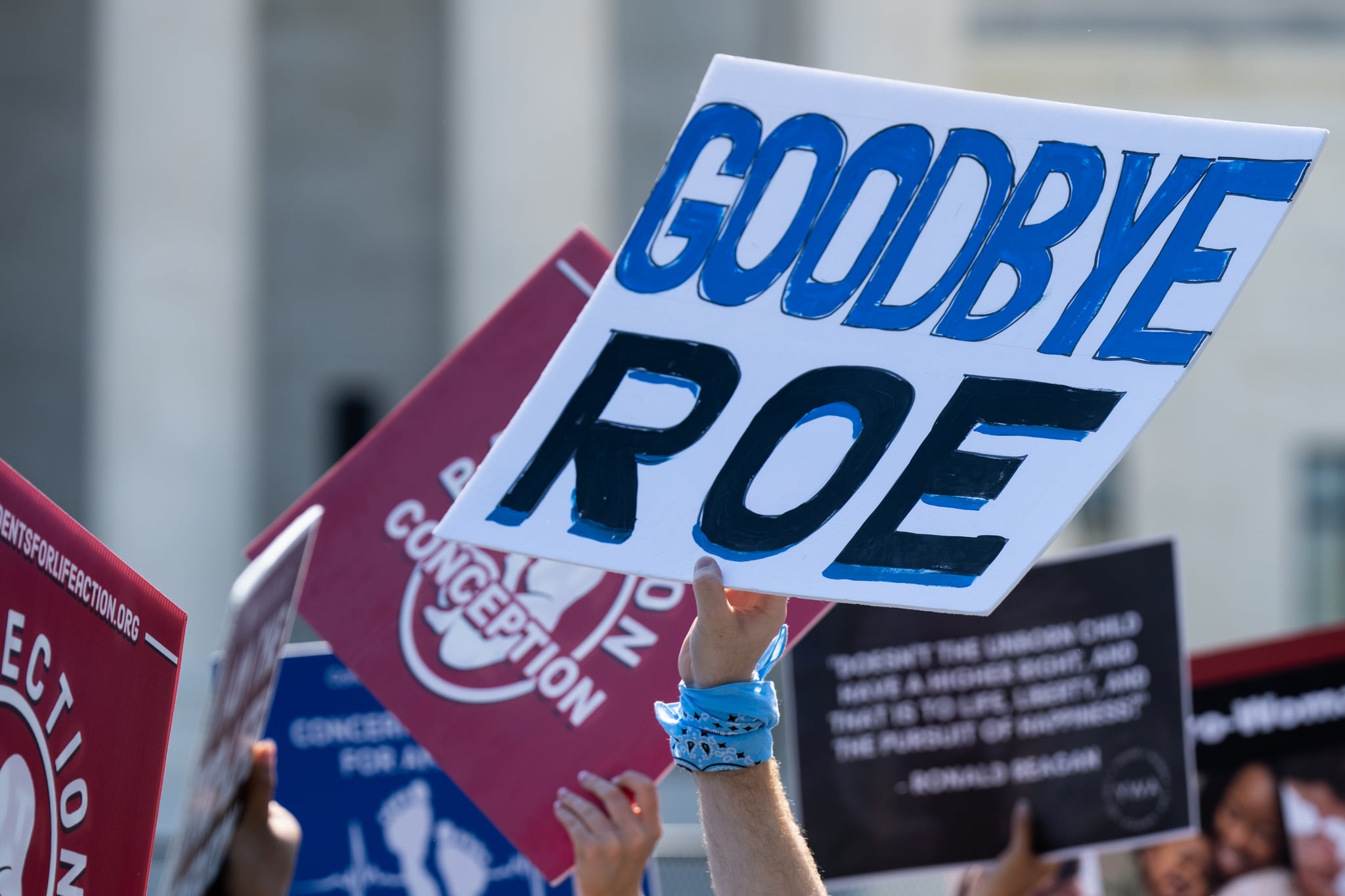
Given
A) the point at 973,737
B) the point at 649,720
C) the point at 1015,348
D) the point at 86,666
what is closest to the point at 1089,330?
the point at 1015,348

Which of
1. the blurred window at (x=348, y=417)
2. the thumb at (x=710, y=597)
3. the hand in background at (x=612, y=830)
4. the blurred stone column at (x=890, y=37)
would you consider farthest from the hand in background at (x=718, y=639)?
the blurred window at (x=348, y=417)

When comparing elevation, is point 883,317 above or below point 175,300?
below

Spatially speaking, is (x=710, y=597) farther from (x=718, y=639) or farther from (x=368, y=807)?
(x=368, y=807)

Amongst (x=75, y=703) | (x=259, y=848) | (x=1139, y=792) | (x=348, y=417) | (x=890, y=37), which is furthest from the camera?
(x=348, y=417)

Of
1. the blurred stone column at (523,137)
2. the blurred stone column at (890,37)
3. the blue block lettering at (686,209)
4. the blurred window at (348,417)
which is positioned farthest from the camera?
the blurred window at (348,417)

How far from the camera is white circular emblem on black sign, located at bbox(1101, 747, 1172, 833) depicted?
3.59 metres

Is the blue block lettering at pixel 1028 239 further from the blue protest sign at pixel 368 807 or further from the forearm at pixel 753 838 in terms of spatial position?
the blue protest sign at pixel 368 807

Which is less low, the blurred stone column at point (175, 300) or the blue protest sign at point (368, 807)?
the blurred stone column at point (175, 300)

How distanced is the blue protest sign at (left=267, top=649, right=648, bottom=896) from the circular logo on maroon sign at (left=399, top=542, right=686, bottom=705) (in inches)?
Answer: 39.6

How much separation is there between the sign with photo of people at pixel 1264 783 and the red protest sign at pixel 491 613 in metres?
1.73

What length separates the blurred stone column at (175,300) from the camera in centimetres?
1423

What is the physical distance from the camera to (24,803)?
1.80 meters

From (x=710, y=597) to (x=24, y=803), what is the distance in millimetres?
797

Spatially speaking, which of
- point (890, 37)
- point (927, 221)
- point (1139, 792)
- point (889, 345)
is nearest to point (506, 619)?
point (889, 345)
